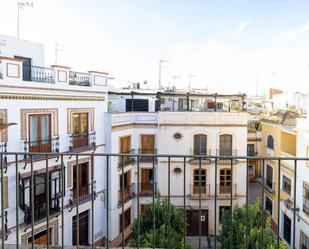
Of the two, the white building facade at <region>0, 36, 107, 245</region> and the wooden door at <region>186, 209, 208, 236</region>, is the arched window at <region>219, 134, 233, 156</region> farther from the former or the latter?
the white building facade at <region>0, 36, 107, 245</region>

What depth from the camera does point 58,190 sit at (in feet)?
30.5

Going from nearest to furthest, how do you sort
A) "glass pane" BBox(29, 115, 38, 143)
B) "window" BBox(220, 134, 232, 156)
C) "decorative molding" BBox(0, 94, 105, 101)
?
"decorative molding" BBox(0, 94, 105, 101) < "glass pane" BBox(29, 115, 38, 143) < "window" BBox(220, 134, 232, 156)

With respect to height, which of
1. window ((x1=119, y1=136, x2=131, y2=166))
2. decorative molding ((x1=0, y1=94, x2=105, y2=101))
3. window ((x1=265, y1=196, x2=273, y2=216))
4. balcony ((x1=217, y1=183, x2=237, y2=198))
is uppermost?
decorative molding ((x1=0, y1=94, x2=105, y2=101))

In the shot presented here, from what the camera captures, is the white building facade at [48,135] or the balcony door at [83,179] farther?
the balcony door at [83,179]

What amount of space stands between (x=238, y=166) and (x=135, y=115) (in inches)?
210

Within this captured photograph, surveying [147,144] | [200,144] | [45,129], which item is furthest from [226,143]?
[45,129]

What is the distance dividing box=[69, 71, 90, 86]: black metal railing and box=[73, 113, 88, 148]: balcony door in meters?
1.17

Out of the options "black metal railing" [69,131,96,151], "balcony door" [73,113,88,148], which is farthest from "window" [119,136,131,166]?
"balcony door" [73,113,88,148]

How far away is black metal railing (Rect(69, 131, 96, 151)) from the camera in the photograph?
9.72 metres

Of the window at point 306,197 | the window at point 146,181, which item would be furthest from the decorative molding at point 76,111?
the window at point 306,197

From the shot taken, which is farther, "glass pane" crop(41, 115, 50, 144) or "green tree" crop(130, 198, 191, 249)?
"glass pane" crop(41, 115, 50, 144)

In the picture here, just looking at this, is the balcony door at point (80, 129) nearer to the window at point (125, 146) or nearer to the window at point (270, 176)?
the window at point (125, 146)

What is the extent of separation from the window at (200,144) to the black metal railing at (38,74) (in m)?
6.71

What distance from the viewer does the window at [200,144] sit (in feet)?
40.8
